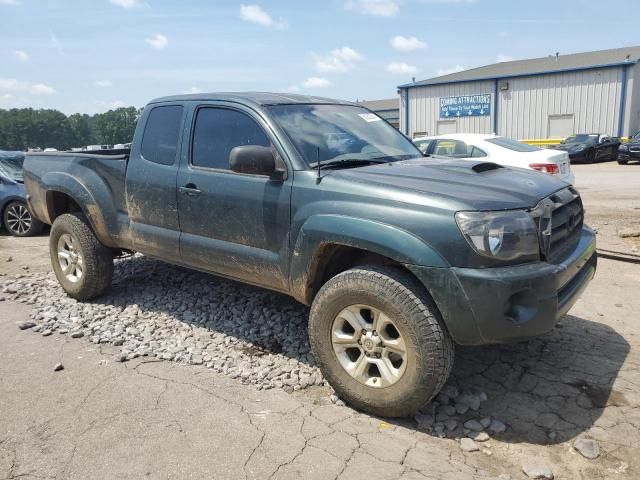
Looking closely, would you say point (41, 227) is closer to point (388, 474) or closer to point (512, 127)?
point (388, 474)

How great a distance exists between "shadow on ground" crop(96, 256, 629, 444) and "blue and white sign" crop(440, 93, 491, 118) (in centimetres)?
2992

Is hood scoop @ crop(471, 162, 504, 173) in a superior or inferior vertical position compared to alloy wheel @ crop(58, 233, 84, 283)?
superior

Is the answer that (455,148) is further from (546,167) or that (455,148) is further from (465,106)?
(465,106)

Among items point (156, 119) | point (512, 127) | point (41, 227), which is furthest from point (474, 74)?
point (156, 119)

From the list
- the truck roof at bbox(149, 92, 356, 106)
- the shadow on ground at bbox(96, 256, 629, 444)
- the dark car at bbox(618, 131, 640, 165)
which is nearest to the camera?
the shadow on ground at bbox(96, 256, 629, 444)

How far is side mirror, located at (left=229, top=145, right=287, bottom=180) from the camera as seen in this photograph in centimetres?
351

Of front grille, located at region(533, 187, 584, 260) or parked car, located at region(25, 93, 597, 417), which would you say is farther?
front grille, located at region(533, 187, 584, 260)

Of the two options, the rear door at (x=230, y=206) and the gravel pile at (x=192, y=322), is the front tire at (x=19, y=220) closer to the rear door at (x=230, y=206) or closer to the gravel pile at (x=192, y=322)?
the gravel pile at (x=192, y=322)

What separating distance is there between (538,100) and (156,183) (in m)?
30.4

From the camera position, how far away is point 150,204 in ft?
15.0

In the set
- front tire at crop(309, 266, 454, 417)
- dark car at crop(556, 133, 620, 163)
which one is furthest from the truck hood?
dark car at crop(556, 133, 620, 163)

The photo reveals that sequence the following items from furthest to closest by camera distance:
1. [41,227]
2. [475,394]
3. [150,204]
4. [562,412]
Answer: [41,227], [150,204], [475,394], [562,412]

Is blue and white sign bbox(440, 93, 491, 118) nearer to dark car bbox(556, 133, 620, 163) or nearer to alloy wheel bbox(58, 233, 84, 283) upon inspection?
dark car bbox(556, 133, 620, 163)

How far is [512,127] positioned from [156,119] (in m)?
30.5
